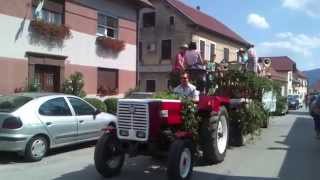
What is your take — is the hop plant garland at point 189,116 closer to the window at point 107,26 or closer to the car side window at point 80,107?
the car side window at point 80,107

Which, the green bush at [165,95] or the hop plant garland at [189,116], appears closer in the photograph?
the green bush at [165,95]

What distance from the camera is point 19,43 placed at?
17141 millimetres

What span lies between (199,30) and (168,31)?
2.52 metres

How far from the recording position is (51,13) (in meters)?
19.0

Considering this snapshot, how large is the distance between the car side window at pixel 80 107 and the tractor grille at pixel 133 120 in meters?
3.69

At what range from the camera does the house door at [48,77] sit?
60.6ft

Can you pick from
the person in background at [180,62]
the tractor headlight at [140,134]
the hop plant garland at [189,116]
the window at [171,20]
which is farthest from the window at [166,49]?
the tractor headlight at [140,134]

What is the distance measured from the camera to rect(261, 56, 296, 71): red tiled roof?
90.2 meters

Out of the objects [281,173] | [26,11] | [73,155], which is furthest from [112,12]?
[281,173]

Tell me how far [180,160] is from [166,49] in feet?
114

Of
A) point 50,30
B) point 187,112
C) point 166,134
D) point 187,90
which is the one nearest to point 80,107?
point 187,90

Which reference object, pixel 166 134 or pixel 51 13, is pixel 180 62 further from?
pixel 51 13

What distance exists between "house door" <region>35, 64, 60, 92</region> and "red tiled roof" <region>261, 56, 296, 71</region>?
243ft

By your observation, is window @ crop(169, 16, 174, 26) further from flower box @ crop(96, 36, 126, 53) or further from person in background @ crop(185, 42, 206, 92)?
person in background @ crop(185, 42, 206, 92)
